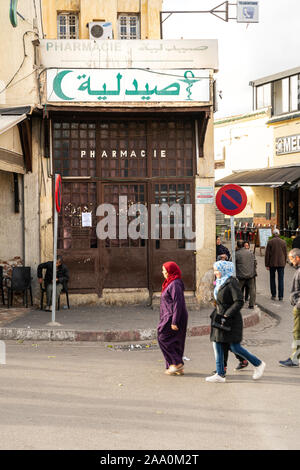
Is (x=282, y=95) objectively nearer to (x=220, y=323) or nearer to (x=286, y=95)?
(x=286, y=95)

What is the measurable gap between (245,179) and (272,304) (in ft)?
50.9

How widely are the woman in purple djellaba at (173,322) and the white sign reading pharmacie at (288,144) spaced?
2192 centimetres

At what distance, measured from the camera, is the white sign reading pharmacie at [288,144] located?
2837 cm

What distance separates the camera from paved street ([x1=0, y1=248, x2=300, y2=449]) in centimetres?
505

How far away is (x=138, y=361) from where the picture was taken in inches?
332

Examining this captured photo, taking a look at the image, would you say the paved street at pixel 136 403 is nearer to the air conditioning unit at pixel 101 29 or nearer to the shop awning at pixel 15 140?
the shop awning at pixel 15 140

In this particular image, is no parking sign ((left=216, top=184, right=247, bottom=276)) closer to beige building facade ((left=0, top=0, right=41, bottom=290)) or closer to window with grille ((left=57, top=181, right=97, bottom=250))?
window with grille ((left=57, top=181, right=97, bottom=250))

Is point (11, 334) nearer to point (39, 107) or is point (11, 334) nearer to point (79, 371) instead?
point (79, 371)

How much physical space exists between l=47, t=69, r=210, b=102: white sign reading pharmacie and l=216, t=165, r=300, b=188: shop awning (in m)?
12.6

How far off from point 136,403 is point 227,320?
5.22 feet

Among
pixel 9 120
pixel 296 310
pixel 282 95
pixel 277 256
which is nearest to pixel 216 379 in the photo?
pixel 296 310

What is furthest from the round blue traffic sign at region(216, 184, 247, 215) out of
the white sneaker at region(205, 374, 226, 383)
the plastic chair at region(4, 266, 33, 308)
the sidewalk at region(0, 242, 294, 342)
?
the white sneaker at region(205, 374, 226, 383)

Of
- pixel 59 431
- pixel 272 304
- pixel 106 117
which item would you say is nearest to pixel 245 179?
pixel 272 304

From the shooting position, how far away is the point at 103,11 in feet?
46.4
